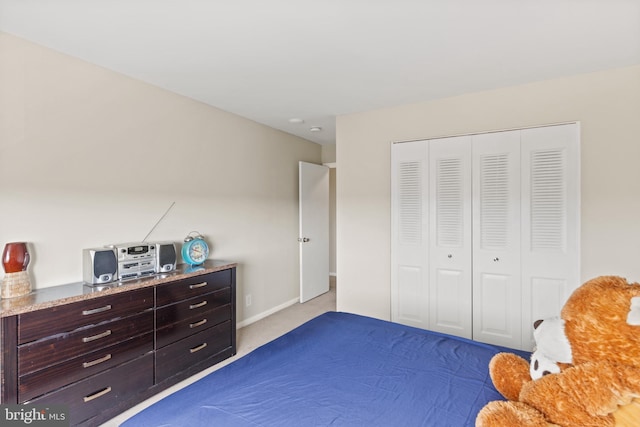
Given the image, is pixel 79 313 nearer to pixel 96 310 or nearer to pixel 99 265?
pixel 96 310

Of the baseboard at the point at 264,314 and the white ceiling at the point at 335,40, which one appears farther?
the baseboard at the point at 264,314

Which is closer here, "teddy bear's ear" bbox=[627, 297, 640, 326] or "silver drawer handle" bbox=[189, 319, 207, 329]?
"teddy bear's ear" bbox=[627, 297, 640, 326]

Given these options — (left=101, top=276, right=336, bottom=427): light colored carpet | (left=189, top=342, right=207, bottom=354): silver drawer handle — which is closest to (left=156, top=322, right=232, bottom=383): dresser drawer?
(left=189, top=342, right=207, bottom=354): silver drawer handle

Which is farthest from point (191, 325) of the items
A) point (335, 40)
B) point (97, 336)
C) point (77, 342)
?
point (335, 40)

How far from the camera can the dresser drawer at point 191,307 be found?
231 cm

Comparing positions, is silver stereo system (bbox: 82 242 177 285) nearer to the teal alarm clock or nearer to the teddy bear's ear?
the teal alarm clock

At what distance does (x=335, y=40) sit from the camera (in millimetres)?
1969

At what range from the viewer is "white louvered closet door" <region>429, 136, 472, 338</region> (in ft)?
9.55

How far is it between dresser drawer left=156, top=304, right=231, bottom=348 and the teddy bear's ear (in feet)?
8.34

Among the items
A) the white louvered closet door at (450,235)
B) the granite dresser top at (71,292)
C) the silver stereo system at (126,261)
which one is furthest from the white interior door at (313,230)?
the silver stereo system at (126,261)

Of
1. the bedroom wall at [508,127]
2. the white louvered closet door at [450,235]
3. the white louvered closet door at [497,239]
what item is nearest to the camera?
the bedroom wall at [508,127]

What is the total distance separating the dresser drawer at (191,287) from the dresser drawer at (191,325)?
186 mm

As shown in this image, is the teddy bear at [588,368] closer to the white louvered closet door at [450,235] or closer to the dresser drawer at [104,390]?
the white louvered closet door at [450,235]

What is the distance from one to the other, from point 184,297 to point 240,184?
5.04ft
